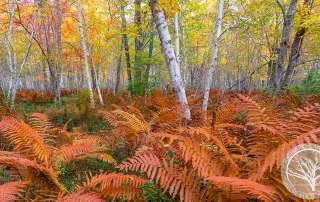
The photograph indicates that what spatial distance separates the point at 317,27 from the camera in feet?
20.6

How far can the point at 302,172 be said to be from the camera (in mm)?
1333

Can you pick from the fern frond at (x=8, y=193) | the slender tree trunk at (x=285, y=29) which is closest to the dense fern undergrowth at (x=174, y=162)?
the fern frond at (x=8, y=193)

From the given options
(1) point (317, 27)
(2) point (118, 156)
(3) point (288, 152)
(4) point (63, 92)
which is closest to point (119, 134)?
(2) point (118, 156)

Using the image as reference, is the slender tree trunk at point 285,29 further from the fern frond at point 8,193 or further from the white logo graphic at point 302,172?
the fern frond at point 8,193

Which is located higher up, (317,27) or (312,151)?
(317,27)

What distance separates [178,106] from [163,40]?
128 centimetres

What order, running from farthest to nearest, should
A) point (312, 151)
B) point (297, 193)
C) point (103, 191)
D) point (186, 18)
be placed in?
point (186, 18) < point (103, 191) < point (312, 151) < point (297, 193)

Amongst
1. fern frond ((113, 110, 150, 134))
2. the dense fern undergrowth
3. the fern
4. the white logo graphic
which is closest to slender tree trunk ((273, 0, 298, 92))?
the dense fern undergrowth

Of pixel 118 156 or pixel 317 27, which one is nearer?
pixel 118 156

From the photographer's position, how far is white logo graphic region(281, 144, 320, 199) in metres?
1.25

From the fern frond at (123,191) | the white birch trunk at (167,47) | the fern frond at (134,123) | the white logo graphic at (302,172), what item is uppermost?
the white birch trunk at (167,47)

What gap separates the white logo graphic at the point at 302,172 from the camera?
1.25 m

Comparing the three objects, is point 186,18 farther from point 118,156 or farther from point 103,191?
point 103,191

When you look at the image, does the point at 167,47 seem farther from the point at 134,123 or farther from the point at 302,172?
the point at 302,172
